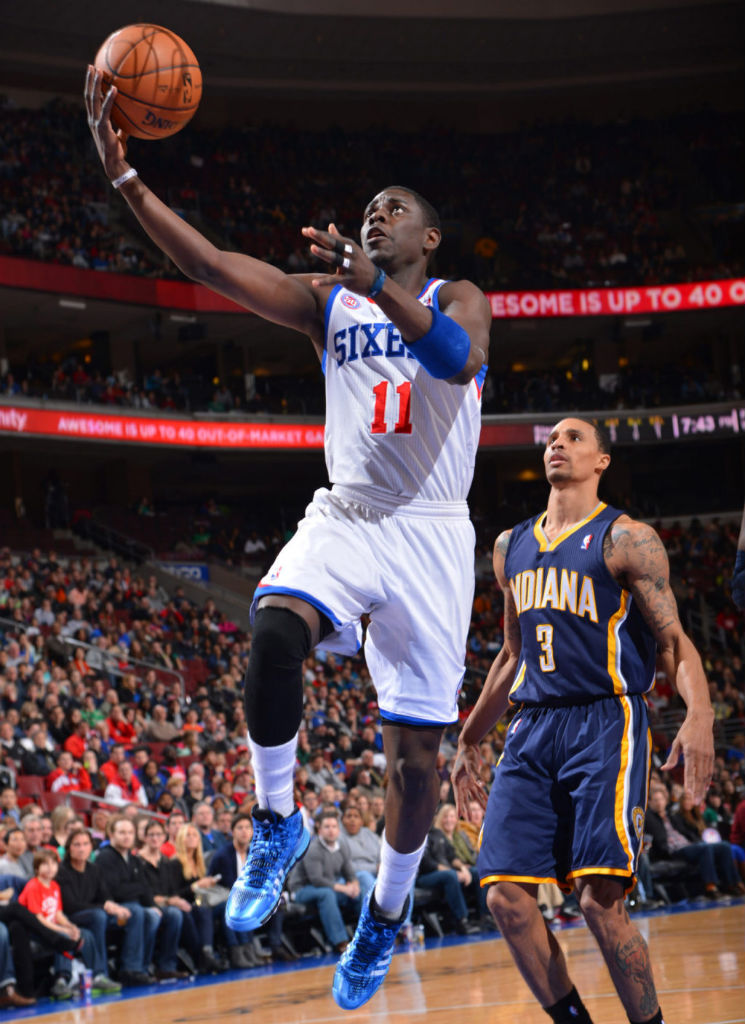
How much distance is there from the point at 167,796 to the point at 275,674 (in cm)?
863

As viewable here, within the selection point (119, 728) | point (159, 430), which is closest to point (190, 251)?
point (119, 728)

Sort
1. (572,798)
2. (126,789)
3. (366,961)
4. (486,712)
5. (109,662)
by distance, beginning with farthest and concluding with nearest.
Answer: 1. (109,662)
2. (126,789)
3. (486,712)
4. (572,798)
5. (366,961)

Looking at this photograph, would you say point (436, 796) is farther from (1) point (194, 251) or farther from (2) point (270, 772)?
(1) point (194, 251)

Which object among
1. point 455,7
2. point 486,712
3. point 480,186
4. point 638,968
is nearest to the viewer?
point 638,968

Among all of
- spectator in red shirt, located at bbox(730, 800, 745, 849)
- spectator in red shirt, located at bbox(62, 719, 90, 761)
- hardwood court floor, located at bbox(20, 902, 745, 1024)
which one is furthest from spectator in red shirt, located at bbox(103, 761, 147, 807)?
spectator in red shirt, located at bbox(730, 800, 745, 849)

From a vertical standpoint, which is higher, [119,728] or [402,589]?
[402,589]

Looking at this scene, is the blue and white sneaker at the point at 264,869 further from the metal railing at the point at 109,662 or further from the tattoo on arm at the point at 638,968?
the metal railing at the point at 109,662

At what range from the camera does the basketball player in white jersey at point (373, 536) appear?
3879mm

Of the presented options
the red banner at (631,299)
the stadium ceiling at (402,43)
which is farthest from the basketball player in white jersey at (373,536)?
the stadium ceiling at (402,43)

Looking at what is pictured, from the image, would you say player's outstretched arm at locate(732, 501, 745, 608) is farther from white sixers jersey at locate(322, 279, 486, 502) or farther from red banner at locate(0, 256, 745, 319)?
red banner at locate(0, 256, 745, 319)

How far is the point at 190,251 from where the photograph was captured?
3.90 meters

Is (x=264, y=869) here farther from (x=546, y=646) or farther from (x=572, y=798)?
(x=546, y=646)

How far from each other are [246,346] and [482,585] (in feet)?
27.4

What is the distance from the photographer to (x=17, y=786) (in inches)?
478
